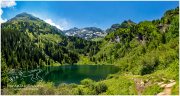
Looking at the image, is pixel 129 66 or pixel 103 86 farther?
pixel 129 66

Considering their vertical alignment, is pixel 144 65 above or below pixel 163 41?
below

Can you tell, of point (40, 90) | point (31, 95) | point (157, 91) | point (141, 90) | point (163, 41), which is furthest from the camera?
point (163, 41)

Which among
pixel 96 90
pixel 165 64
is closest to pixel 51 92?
pixel 96 90

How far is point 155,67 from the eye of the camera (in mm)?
107750

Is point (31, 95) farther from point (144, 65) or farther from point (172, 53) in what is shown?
point (144, 65)

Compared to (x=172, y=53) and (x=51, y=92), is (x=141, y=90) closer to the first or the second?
(x=51, y=92)

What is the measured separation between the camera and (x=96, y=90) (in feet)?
246

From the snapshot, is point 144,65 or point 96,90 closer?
point 96,90

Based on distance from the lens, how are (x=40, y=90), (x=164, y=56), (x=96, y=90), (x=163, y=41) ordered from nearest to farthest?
(x=40, y=90) → (x=96, y=90) → (x=164, y=56) → (x=163, y=41)

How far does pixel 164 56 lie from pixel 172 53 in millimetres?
5727

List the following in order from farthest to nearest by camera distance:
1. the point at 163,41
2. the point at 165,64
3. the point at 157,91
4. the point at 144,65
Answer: the point at 163,41
the point at 144,65
the point at 165,64
the point at 157,91

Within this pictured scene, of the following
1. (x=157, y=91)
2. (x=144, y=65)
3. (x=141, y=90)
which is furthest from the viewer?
(x=144, y=65)

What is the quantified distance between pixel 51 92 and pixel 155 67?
7006 cm

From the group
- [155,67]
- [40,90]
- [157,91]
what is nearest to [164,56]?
[155,67]
